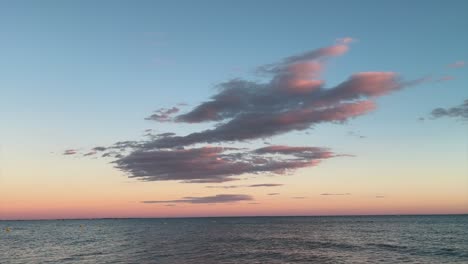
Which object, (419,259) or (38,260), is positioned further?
(38,260)

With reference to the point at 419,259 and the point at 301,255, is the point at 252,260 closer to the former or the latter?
the point at 301,255

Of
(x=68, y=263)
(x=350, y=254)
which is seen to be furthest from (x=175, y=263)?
(x=350, y=254)

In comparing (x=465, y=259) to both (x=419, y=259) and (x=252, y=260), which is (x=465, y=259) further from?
(x=252, y=260)

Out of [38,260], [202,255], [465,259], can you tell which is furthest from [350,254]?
[38,260]

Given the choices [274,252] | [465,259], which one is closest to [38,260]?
[274,252]

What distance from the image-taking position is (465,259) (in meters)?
62.6

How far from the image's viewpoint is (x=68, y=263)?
209ft

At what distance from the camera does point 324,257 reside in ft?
222

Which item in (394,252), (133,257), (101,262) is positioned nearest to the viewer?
(101,262)

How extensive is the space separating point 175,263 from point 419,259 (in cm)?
3774

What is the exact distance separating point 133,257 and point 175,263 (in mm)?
11593

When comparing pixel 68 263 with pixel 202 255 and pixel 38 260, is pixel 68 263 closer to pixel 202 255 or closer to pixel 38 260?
pixel 38 260

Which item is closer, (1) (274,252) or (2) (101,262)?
(2) (101,262)

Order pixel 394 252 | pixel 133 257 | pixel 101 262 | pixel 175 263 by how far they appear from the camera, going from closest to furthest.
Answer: pixel 175 263 < pixel 101 262 < pixel 133 257 < pixel 394 252
